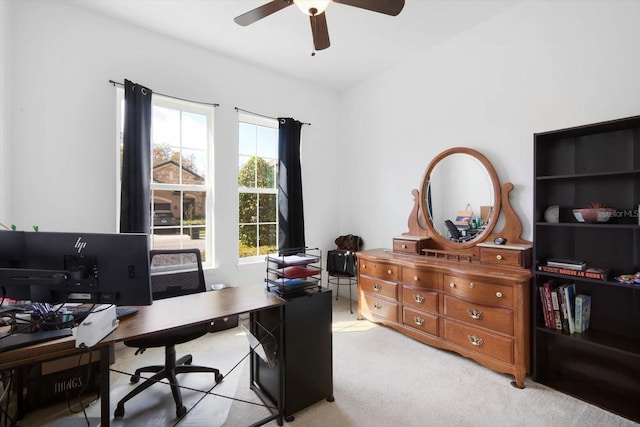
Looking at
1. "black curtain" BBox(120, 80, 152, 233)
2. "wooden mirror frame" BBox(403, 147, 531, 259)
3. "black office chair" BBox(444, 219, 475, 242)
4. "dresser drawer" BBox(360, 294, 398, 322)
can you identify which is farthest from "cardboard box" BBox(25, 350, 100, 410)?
"black office chair" BBox(444, 219, 475, 242)

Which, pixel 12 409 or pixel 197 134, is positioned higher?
pixel 197 134

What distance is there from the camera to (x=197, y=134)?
330 cm

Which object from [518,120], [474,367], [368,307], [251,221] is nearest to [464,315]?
[474,367]

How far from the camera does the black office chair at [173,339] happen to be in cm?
186

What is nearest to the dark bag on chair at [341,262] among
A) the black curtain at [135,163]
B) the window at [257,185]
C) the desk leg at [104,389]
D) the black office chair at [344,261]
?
the black office chair at [344,261]

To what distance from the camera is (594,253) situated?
2137mm

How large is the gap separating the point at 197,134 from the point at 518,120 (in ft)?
10.3

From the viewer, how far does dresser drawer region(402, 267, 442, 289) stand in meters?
2.67

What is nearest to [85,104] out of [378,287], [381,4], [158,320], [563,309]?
[158,320]

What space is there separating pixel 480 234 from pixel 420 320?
3.19 ft

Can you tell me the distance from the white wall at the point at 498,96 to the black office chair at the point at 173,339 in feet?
7.58

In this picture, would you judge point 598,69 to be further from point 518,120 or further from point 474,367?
point 474,367

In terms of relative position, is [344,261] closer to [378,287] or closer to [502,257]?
[378,287]

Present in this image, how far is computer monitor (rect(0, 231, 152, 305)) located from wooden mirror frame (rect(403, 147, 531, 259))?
250 cm
